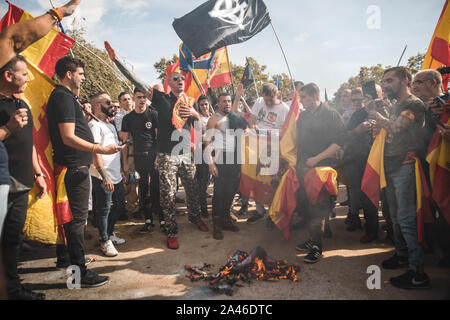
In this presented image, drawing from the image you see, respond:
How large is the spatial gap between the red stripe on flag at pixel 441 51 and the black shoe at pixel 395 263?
10.5 feet

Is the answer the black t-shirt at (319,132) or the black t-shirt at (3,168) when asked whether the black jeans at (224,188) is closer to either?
the black t-shirt at (319,132)

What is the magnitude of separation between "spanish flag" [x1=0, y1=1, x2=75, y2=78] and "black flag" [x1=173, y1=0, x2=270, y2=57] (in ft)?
6.35

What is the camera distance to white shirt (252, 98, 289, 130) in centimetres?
446

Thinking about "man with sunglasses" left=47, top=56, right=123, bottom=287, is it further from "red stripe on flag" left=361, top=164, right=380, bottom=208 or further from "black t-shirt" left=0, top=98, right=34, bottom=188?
"red stripe on flag" left=361, top=164, right=380, bottom=208

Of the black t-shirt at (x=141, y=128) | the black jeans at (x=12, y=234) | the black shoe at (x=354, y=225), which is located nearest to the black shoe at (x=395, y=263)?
the black shoe at (x=354, y=225)

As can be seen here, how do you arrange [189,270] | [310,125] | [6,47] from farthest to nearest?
[310,125] → [189,270] → [6,47]

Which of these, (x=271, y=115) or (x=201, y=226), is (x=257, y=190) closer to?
(x=201, y=226)

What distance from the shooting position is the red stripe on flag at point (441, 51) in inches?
154

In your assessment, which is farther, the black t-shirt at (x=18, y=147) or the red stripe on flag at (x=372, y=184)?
the red stripe on flag at (x=372, y=184)

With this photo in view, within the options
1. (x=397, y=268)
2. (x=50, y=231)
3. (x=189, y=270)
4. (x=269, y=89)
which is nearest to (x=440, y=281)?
(x=397, y=268)

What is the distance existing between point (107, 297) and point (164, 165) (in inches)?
75.5

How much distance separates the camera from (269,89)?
437cm

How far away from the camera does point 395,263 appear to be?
2.99 meters
